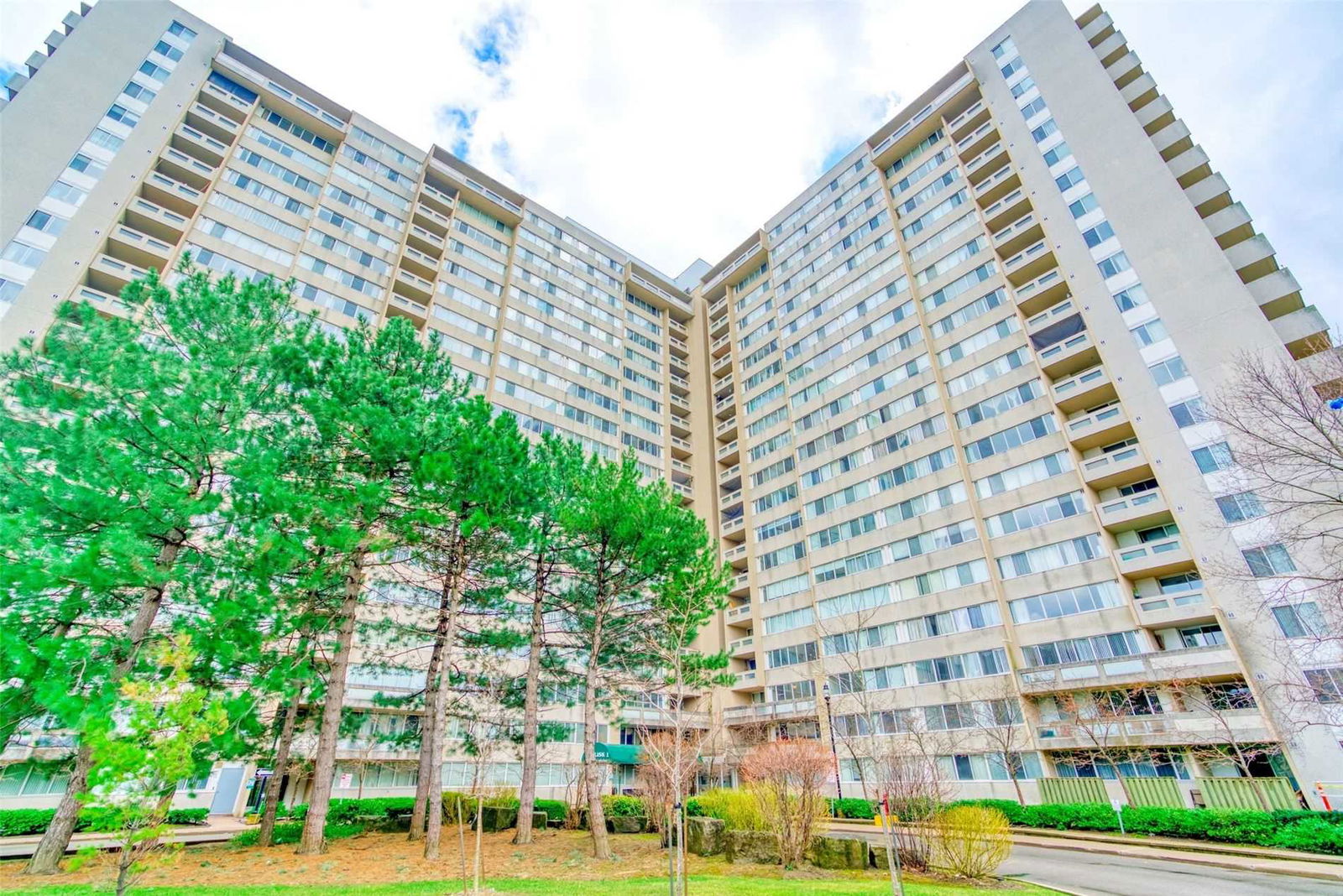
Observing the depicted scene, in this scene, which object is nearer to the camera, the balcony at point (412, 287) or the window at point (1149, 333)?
the window at point (1149, 333)

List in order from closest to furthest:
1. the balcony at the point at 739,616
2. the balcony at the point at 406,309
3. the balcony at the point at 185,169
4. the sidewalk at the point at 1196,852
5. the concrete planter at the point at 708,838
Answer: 1. the sidewalk at the point at 1196,852
2. the concrete planter at the point at 708,838
3. the balcony at the point at 185,169
4. the balcony at the point at 406,309
5. the balcony at the point at 739,616

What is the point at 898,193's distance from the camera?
49.2 m

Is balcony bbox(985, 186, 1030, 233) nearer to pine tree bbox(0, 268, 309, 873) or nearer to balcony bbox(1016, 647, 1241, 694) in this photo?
balcony bbox(1016, 647, 1241, 694)

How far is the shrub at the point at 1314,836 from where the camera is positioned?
54.5 ft

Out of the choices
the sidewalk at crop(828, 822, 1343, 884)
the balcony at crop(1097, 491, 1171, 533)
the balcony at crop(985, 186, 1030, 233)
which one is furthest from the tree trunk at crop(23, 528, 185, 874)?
the balcony at crop(985, 186, 1030, 233)

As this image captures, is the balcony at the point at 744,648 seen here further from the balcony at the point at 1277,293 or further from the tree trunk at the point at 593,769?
the balcony at the point at 1277,293

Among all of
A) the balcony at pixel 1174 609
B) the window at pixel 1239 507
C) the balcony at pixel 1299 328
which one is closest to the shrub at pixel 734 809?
the balcony at pixel 1174 609

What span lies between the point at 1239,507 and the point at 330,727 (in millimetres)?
36655

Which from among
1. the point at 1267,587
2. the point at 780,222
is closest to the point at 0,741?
the point at 1267,587

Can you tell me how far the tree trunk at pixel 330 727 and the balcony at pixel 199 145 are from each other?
3858cm

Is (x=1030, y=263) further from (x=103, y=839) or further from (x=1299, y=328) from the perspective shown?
(x=103, y=839)

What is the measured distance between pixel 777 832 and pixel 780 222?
2208 inches

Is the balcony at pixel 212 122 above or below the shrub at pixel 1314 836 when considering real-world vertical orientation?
above

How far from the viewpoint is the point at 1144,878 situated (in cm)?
1413
